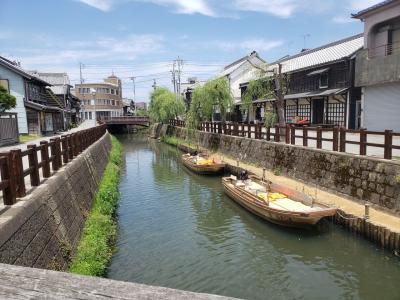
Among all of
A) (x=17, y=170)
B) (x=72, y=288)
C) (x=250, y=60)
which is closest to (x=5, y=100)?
(x=17, y=170)

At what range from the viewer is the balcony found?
66.7 feet

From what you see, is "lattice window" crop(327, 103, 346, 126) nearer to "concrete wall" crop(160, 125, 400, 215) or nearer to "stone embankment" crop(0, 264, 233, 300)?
"concrete wall" crop(160, 125, 400, 215)

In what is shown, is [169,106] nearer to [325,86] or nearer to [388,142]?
[325,86]

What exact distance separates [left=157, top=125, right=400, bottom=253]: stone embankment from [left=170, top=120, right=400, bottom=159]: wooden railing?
17.4 inches

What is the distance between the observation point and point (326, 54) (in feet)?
95.8

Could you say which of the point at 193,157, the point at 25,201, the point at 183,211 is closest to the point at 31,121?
the point at 193,157

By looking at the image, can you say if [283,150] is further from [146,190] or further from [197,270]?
[197,270]

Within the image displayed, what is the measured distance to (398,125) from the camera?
2100cm

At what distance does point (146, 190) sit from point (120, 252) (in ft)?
27.3

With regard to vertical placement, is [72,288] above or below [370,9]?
below

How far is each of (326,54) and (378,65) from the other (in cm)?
821

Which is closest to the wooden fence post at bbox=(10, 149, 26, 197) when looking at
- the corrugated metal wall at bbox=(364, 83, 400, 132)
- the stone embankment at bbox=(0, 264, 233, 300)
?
the stone embankment at bbox=(0, 264, 233, 300)

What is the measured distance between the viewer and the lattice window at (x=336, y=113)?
85.2ft

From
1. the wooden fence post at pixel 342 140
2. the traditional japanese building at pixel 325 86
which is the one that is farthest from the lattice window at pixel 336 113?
the wooden fence post at pixel 342 140
